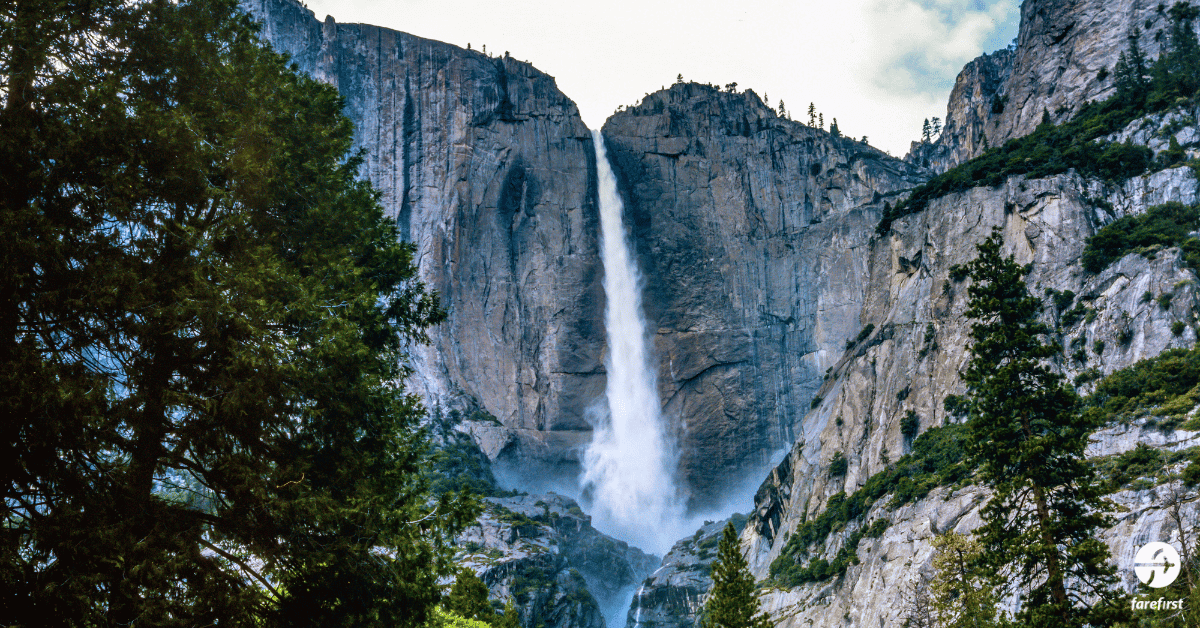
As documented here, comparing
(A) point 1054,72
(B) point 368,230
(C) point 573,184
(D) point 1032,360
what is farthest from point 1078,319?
(C) point 573,184

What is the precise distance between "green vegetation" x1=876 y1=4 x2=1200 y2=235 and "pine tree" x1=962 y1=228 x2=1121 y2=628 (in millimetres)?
37067

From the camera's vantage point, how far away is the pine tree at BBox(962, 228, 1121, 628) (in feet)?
66.4

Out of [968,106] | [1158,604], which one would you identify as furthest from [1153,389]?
[968,106]

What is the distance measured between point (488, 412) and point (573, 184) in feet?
102

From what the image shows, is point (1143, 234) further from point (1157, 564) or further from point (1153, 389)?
point (1157, 564)

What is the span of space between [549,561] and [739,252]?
1924 inches

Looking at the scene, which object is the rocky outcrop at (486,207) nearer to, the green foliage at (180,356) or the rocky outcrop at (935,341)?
the rocky outcrop at (935,341)

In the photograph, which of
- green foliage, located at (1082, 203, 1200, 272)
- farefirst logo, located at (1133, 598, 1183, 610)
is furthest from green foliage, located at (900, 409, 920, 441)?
farefirst logo, located at (1133, 598, 1183, 610)

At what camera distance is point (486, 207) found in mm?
102500

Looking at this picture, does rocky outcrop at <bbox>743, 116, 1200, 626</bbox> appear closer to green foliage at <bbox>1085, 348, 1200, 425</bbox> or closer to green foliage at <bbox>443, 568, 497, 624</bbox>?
green foliage at <bbox>1085, 348, 1200, 425</bbox>

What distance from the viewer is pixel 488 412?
319 feet

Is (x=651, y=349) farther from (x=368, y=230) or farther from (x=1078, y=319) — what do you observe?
(x=368, y=230)

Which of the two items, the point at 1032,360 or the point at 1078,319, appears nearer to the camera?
the point at 1032,360

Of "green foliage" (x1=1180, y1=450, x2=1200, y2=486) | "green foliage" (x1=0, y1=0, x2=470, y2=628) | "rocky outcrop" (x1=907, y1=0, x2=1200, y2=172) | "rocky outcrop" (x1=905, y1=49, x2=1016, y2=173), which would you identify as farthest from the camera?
"rocky outcrop" (x1=905, y1=49, x2=1016, y2=173)
